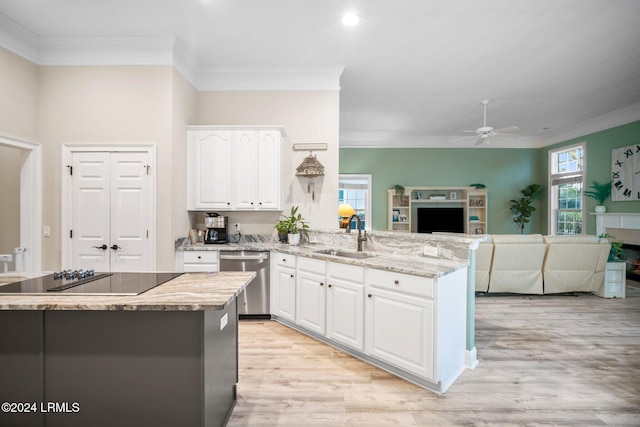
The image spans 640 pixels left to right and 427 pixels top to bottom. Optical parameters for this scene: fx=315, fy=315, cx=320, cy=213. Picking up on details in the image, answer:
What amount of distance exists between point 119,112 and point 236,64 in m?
1.51

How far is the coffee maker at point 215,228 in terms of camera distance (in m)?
3.91

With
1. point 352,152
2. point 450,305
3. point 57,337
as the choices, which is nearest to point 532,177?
point 352,152

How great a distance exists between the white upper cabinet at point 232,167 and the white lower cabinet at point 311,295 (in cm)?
106

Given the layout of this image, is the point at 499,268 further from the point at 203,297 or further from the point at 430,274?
the point at 203,297

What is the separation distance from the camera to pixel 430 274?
219 cm

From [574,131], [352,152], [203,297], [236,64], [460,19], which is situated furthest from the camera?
[352,152]

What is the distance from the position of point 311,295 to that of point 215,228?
1.56 metres

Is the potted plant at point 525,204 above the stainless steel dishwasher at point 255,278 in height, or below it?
above

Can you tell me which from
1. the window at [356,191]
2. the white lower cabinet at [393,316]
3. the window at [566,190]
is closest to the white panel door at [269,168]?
the white lower cabinet at [393,316]

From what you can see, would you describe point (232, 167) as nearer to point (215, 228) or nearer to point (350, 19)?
point (215, 228)

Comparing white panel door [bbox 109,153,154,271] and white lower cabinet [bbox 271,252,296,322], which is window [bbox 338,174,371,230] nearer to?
white lower cabinet [bbox 271,252,296,322]

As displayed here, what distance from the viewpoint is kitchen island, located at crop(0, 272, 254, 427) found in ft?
5.10

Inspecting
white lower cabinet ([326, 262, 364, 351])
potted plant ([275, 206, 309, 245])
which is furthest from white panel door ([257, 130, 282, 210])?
white lower cabinet ([326, 262, 364, 351])

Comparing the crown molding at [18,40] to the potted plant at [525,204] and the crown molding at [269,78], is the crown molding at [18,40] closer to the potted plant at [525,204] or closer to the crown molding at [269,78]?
the crown molding at [269,78]
